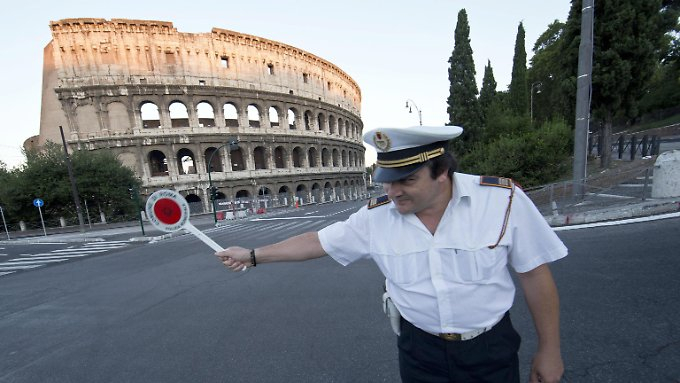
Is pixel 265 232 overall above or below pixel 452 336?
below

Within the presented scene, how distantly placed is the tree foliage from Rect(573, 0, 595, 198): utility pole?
106 ft

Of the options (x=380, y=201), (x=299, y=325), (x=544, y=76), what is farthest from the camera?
(x=544, y=76)

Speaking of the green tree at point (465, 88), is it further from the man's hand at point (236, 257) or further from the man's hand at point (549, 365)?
the man's hand at point (236, 257)

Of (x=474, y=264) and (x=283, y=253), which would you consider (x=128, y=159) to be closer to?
(x=283, y=253)

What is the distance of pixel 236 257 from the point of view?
6.00 feet


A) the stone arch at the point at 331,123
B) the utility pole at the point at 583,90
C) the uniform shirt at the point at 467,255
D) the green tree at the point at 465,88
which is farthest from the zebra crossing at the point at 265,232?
the stone arch at the point at 331,123

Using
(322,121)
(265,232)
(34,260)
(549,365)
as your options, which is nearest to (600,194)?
(549,365)

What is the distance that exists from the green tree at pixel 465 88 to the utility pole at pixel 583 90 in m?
10.6

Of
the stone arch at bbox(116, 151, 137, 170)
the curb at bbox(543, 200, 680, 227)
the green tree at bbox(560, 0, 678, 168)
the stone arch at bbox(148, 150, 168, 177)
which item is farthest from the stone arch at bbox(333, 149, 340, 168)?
the curb at bbox(543, 200, 680, 227)

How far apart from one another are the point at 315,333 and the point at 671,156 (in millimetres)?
9075

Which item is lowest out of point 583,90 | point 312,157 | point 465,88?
point 583,90

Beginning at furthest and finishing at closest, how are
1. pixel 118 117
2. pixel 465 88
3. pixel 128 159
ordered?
pixel 128 159 < pixel 118 117 < pixel 465 88

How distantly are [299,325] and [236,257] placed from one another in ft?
7.10

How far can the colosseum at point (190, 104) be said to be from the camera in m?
27.7
